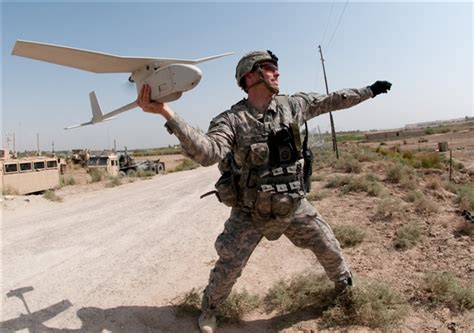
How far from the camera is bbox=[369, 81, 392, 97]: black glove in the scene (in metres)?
3.25

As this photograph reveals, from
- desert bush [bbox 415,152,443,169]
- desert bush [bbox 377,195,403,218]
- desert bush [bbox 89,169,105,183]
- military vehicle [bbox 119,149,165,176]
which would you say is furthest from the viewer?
military vehicle [bbox 119,149,165,176]

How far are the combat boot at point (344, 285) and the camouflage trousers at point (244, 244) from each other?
0.15 meters

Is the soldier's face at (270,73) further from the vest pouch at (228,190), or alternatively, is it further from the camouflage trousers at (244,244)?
the camouflage trousers at (244,244)

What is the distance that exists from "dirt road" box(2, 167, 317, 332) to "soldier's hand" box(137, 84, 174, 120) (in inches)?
70.7

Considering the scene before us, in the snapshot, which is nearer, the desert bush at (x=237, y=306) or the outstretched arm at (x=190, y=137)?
the outstretched arm at (x=190, y=137)

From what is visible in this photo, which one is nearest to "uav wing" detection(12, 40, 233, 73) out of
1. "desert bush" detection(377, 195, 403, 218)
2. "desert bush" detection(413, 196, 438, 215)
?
"desert bush" detection(377, 195, 403, 218)

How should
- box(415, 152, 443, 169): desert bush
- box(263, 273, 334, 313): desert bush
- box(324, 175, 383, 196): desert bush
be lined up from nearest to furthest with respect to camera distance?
1. box(263, 273, 334, 313): desert bush
2. box(324, 175, 383, 196): desert bush
3. box(415, 152, 443, 169): desert bush

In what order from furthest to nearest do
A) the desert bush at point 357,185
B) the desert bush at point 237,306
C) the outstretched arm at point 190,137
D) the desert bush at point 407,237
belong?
1. the desert bush at point 357,185
2. the desert bush at point 407,237
3. the desert bush at point 237,306
4. the outstretched arm at point 190,137

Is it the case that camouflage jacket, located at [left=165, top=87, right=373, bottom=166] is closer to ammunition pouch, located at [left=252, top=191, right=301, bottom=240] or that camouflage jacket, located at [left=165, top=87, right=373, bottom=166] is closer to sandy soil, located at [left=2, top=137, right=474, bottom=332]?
ammunition pouch, located at [left=252, top=191, right=301, bottom=240]

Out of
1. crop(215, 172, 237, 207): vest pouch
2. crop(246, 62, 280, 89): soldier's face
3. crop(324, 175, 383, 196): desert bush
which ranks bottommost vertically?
crop(324, 175, 383, 196): desert bush

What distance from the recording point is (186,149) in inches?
90.4

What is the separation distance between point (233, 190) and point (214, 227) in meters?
3.73

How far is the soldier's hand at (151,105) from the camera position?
2313 millimetres

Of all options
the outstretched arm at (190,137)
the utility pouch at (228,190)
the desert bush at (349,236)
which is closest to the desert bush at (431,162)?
the desert bush at (349,236)
